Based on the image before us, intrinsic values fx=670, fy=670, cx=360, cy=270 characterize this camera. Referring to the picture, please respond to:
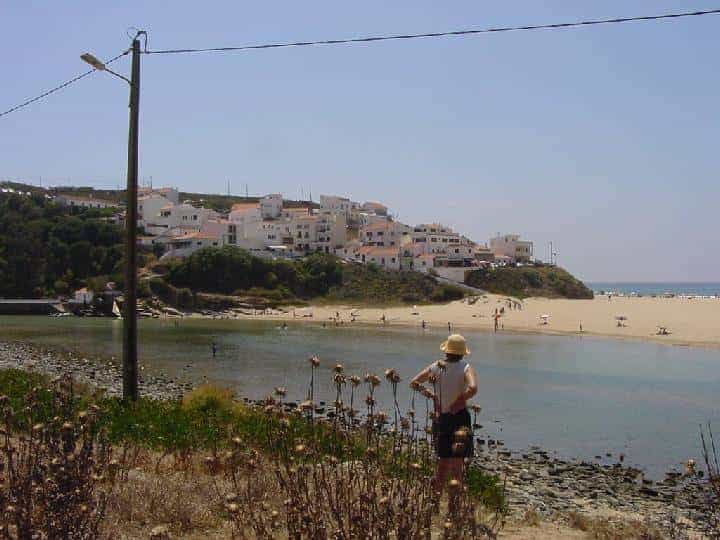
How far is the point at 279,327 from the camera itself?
6475 centimetres

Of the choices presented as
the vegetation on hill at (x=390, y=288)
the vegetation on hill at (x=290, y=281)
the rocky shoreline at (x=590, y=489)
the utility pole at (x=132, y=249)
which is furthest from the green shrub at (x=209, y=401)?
the vegetation on hill at (x=390, y=288)

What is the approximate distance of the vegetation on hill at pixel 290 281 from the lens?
83.4 metres

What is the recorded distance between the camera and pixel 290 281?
87.2m

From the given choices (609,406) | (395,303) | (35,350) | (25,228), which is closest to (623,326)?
(395,303)

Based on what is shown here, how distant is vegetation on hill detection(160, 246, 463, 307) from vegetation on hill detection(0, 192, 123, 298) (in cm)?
953

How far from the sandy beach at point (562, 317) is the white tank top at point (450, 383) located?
49.9 m

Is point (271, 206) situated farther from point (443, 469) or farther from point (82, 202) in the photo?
point (443, 469)

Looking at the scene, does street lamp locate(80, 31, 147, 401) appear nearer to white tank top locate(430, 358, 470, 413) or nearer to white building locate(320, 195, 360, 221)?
white tank top locate(430, 358, 470, 413)

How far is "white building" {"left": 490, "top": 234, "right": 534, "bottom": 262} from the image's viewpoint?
4688 inches

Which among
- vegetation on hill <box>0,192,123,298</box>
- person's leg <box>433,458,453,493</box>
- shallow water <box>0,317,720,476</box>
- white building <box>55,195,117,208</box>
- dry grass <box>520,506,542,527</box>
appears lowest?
shallow water <box>0,317,720,476</box>

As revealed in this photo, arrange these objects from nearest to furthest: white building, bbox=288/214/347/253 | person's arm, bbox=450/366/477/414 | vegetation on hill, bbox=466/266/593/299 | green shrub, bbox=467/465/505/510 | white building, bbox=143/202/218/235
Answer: person's arm, bbox=450/366/477/414
green shrub, bbox=467/465/505/510
vegetation on hill, bbox=466/266/593/299
white building, bbox=288/214/347/253
white building, bbox=143/202/218/235

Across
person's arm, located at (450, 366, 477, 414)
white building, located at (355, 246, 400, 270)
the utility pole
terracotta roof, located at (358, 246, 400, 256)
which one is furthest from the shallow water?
terracotta roof, located at (358, 246, 400, 256)

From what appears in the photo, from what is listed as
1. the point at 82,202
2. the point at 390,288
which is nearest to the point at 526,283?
the point at 390,288

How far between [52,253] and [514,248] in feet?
246
